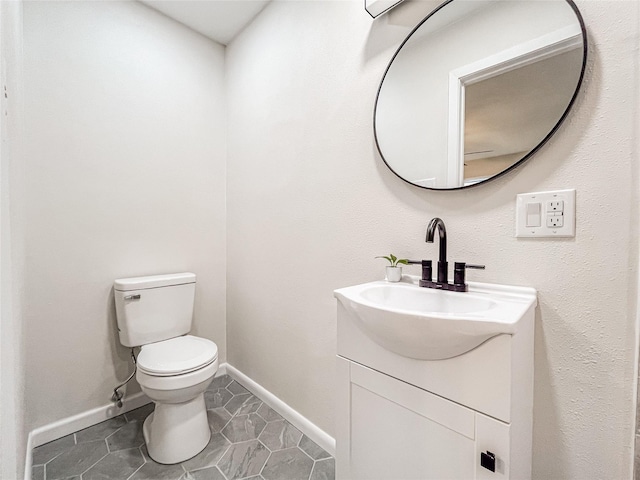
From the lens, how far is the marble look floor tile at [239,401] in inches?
71.3

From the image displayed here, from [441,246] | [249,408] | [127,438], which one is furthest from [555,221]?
[127,438]

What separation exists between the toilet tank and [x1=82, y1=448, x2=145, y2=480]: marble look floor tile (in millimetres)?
508

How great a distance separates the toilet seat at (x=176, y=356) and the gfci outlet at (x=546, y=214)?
1428 mm

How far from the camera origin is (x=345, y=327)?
996mm

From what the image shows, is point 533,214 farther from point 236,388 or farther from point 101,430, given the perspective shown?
point 101,430

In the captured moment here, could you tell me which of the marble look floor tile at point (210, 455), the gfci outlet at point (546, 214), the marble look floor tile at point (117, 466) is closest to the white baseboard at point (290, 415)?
the marble look floor tile at point (210, 455)

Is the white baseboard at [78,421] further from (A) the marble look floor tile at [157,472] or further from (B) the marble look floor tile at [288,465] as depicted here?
(B) the marble look floor tile at [288,465]

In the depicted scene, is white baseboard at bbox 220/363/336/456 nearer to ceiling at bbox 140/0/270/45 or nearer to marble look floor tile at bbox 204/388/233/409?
marble look floor tile at bbox 204/388/233/409

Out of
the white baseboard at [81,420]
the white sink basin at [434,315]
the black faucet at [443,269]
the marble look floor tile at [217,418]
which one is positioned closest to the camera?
the white sink basin at [434,315]

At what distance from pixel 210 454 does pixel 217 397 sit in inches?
20.2

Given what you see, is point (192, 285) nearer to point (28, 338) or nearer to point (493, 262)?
point (28, 338)

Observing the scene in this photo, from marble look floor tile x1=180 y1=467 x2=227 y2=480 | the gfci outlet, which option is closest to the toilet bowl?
marble look floor tile x1=180 y1=467 x2=227 y2=480

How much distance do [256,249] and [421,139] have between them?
1.22 metres

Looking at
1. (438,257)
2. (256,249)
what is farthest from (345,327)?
(256,249)
